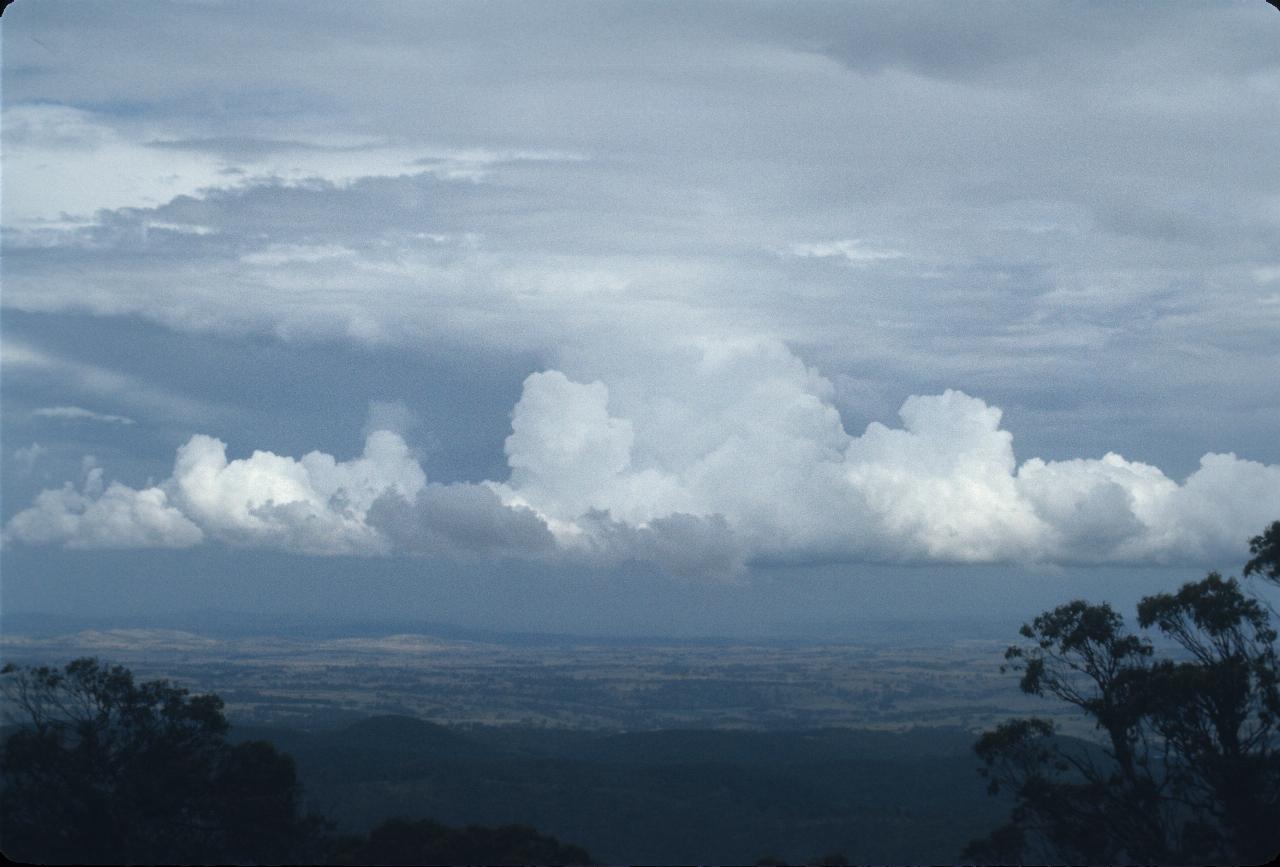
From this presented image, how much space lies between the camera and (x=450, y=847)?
3909 cm

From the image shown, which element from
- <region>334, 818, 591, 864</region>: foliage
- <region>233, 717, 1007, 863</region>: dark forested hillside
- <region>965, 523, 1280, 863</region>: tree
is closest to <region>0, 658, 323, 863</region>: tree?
<region>334, 818, 591, 864</region>: foliage

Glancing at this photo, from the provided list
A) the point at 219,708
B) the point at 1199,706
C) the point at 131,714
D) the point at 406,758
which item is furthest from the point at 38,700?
the point at 406,758

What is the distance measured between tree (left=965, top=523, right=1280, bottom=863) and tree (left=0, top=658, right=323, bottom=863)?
73.0ft

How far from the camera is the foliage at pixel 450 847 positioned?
38.4 metres

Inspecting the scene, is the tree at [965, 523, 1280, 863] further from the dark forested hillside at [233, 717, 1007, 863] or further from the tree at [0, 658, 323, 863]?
the tree at [0, 658, 323, 863]

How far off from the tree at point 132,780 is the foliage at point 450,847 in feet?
6.08

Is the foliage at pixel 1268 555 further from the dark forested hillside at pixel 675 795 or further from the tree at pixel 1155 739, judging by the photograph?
the dark forested hillside at pixel 675 795

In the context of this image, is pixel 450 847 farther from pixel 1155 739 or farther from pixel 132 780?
pixel 1155 739

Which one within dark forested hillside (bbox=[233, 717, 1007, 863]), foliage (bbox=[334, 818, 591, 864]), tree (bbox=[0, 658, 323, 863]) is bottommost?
dark forested hillside (bbox=[233, 717, 1007, 863])

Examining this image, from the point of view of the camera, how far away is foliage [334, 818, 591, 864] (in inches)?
1512

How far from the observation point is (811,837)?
7344 centimetres

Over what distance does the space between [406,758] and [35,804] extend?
65.6m

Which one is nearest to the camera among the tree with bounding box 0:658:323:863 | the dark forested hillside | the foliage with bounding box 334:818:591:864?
the tree with bounding box 0:658:323:863

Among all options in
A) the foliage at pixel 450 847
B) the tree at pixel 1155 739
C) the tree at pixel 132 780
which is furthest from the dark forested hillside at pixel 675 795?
the tree at pixel 1155 739
